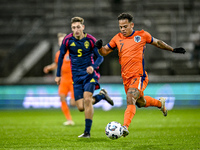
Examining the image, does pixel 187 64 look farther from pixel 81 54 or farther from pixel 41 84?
pixel 81 54

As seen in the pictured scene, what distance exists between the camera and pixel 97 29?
19.2m

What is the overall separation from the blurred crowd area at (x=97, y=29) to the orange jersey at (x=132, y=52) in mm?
10306

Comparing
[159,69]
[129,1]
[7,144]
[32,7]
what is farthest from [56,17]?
[7,144]

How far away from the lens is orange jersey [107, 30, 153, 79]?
684cm

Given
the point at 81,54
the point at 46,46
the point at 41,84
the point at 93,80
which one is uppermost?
the point at 81,54

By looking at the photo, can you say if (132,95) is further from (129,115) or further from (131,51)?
(131,51)

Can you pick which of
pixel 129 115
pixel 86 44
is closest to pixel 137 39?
pixel 86 44

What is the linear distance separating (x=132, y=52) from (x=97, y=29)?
490 inches

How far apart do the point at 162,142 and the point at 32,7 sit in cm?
1714

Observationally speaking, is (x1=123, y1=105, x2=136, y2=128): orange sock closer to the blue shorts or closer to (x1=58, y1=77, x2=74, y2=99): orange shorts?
the blue shorts

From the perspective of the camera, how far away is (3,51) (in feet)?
67.4

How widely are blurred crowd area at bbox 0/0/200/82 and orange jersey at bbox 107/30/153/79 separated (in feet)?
33.8

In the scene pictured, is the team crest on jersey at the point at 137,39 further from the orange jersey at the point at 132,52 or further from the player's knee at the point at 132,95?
the player's knee at the point at 132,95

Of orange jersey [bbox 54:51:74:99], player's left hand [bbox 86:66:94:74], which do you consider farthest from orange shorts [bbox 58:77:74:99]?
player's left hand [bbox 86:66:94:74]
